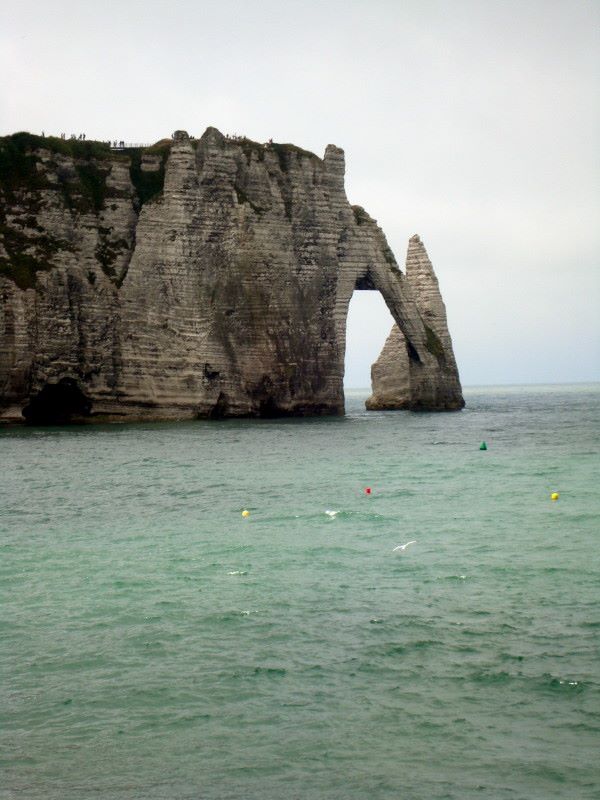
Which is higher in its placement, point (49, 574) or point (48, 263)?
point (48, 263)

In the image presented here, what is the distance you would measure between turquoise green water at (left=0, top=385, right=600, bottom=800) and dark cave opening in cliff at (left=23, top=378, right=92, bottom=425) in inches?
1743

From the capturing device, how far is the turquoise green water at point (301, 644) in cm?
1337

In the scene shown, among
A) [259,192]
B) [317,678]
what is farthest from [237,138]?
[317,678]

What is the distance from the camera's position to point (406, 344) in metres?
102

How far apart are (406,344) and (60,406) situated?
3227cm

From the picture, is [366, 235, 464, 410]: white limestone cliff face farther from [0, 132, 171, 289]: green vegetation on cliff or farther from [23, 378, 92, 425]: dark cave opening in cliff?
[23, 378, 92, 425]: dark cave opening in cliff

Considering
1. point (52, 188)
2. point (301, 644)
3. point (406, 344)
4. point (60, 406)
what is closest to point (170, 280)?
point (52, 188)

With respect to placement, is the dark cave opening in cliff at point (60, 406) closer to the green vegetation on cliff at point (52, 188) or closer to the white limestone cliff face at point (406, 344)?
the green vegetation on cliff at point (52, 188)

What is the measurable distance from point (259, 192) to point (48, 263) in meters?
16.8

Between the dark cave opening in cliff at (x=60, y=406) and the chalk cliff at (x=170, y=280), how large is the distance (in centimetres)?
13

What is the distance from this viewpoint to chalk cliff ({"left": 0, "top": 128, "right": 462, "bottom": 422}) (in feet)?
269

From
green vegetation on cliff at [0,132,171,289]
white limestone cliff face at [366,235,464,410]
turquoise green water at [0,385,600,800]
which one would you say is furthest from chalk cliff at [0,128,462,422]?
turquoise green water at [0,385,600,800]

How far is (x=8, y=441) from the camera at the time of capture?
212 ft

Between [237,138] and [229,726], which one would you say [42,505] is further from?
[237,138]
